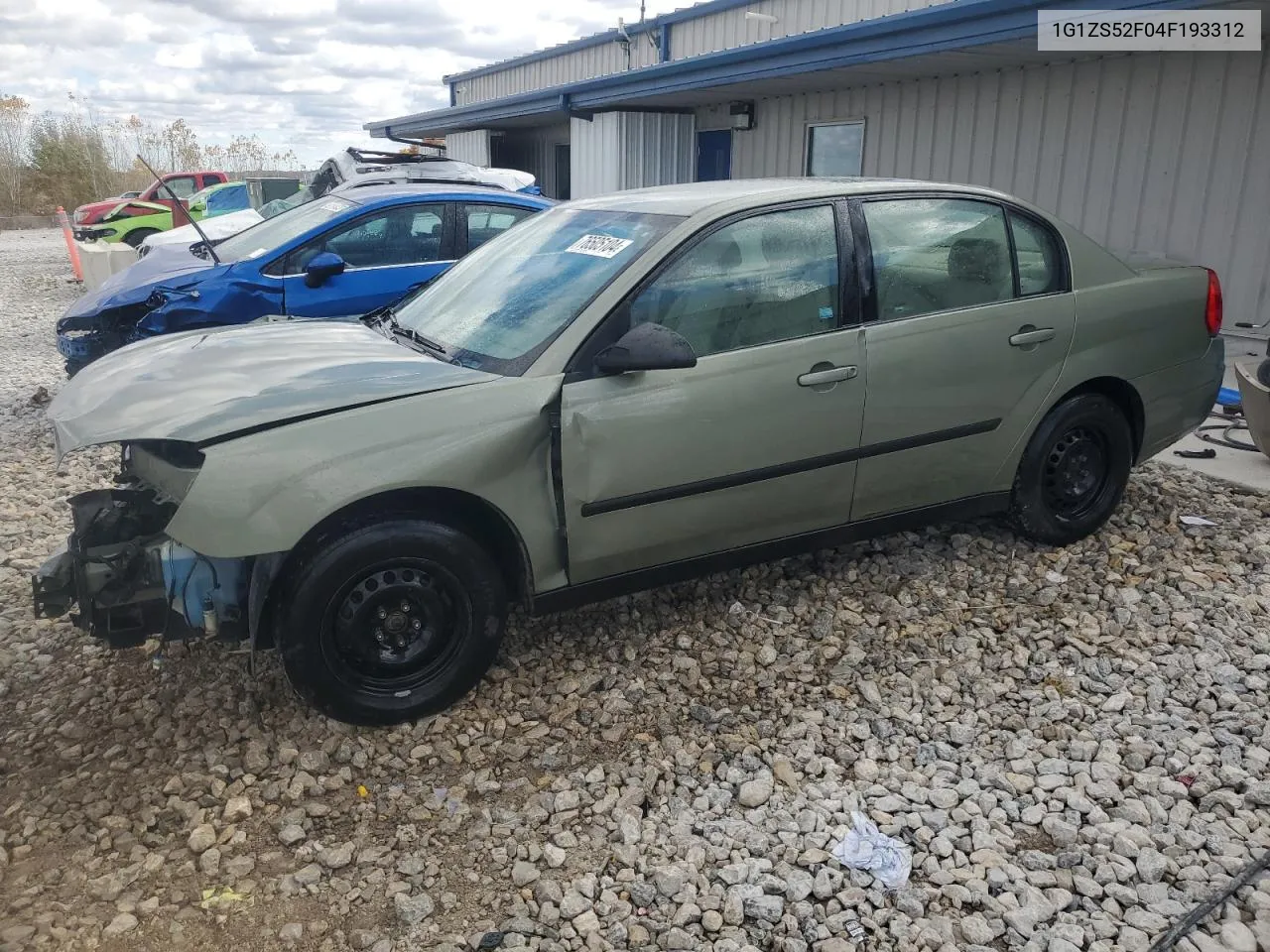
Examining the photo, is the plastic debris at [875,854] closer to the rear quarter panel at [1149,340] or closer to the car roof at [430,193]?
the rear quarter panel at [1149,340]

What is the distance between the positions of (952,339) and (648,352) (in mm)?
1442

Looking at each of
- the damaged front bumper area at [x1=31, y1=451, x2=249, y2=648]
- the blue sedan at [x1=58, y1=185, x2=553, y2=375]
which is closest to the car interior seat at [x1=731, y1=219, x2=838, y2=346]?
the damaged front bumper area at [x1=31, y1=451, x2=249, y2=648]

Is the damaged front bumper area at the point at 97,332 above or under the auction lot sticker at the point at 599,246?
under

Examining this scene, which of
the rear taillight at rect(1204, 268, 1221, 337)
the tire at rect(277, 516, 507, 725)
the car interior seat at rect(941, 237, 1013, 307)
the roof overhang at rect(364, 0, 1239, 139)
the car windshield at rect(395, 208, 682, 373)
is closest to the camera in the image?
the tire at rect(277, 516, 507, 725)

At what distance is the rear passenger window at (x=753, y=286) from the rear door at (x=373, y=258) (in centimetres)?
392

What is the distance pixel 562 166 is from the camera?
1980cm

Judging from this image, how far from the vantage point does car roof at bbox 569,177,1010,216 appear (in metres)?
3.64

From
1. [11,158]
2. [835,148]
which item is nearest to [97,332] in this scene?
[835,148]

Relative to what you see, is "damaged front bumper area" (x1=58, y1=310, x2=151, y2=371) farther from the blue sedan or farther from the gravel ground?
the gravel ground

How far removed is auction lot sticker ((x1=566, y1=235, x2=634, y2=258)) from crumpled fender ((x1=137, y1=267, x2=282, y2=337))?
147 inches

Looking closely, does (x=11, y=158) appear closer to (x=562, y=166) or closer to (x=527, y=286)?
(x=562, y=166)

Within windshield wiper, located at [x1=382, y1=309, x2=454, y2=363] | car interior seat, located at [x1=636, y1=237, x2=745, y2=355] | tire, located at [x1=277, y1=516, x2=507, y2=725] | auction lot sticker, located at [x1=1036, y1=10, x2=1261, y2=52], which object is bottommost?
tire, located at [x1=277, y1=516, x2=507, y2=725]

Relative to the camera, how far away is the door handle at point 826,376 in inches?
140

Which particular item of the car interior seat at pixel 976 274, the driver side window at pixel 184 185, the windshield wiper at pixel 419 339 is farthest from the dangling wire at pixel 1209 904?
the driver side window at pixel 184 185
